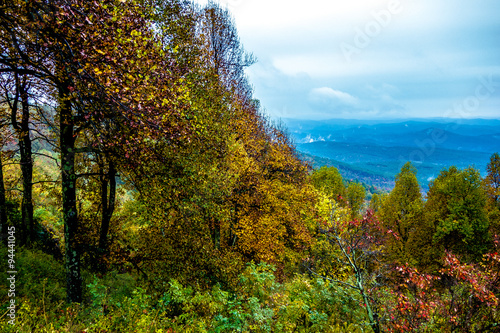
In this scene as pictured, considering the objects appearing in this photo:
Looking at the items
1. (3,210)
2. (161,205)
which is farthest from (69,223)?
(3,210)

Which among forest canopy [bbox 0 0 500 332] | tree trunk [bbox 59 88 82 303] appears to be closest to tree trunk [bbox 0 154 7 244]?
forest canopy [bbox 0 0 500 332]

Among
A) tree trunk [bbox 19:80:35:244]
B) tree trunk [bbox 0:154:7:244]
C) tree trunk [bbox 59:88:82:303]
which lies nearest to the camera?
tree trunk [bbox 59:88:82:303]

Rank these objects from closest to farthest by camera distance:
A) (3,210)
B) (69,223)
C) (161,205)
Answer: (161,205)
(69,223)
(3,210)

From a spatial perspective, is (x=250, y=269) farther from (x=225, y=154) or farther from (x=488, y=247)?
(x=488, y=247)

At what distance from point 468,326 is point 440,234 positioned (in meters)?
20.4

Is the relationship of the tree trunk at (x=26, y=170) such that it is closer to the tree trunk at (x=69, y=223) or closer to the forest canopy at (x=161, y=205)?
the forest canopy at (x=161, y=205)

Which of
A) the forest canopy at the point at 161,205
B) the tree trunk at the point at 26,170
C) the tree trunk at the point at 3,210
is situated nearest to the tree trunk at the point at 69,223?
the forest canopy at the point at 161,205

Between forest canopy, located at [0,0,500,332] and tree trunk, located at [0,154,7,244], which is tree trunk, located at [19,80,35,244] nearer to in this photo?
forest canopy, located at [0,0,500,332]

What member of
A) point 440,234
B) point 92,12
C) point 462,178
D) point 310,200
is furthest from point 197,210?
point 462,178

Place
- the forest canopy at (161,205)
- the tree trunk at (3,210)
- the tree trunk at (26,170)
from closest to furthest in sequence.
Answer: the forest canopy at (161,205), the tree trunk at (3,210), the tree trunk at (26,170)

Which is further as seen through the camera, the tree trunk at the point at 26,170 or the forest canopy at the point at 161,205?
the tree trunk at the point at 26,170

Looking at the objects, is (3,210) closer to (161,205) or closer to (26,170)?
(26,170)

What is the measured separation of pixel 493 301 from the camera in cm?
567

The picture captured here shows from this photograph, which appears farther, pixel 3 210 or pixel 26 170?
pixel 26 170
